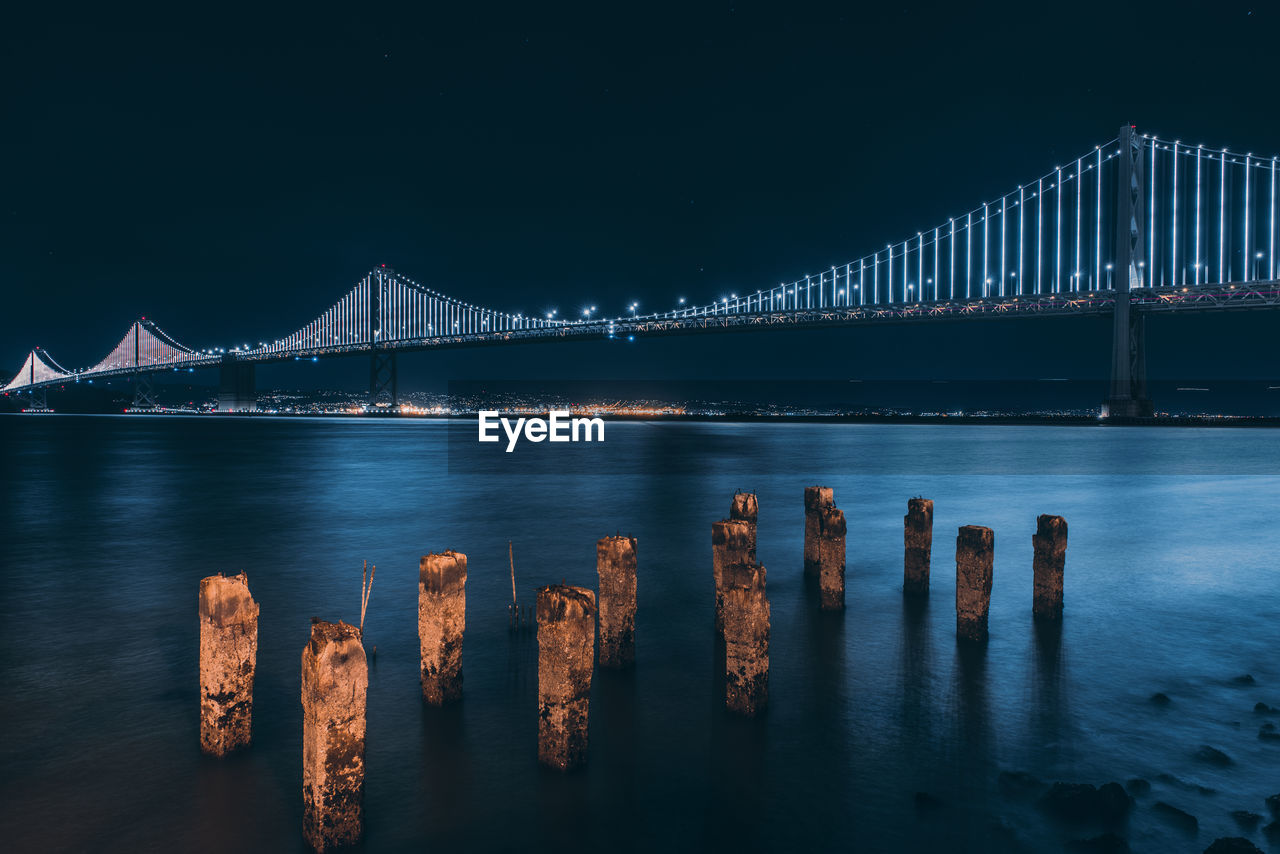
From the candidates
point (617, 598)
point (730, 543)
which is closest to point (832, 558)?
point (730, 543)

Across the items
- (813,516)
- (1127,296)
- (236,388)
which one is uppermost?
(1127,296)

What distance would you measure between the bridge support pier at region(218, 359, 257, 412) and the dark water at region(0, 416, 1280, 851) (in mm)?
96414

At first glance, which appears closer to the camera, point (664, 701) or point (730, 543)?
point (664, 701)

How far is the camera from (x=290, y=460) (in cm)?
3297

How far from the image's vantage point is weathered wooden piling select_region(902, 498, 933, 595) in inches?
314

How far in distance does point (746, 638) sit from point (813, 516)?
14.4 ft

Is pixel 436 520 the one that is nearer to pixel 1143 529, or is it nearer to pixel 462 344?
Result: pixel 1143 529

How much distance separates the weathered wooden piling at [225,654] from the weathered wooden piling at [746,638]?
2840 mm

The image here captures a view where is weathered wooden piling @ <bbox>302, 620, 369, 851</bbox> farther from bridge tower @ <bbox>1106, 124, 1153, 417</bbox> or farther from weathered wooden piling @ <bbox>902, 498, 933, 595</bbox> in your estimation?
bridge tower @ <bbox>1106, 124, 1153, 417</bbox>

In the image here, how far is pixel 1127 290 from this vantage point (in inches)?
2170

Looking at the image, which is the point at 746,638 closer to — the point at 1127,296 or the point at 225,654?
the point at 225,654

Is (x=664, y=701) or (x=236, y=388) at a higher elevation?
(x=236, y=388)

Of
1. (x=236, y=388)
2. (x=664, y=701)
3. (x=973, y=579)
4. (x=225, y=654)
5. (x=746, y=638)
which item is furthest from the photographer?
(x=236, y=388)

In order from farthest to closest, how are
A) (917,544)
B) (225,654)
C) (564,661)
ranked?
(917,544)
(225,654)
(564,661)
